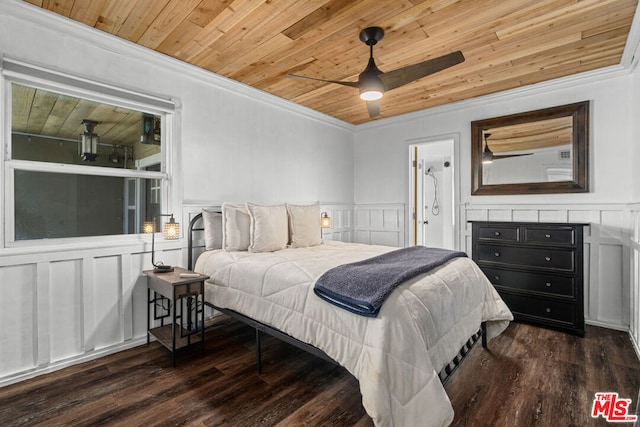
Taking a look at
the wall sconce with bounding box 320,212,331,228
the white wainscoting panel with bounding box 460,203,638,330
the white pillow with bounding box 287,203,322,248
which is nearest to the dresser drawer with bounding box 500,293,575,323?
the white wainscoting panel with bounding box 460,203,638,330

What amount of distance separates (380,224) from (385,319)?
3.59 m

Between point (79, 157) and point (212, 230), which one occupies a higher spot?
point (79, 157)

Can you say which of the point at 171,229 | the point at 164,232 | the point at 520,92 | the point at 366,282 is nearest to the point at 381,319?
the point at 366,282

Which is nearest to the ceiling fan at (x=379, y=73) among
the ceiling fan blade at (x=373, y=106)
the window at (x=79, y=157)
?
the ceiling fan blade at (x=373, y=106)

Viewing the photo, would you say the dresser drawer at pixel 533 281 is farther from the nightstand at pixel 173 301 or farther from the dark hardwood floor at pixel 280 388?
the nightstand at pixel 173 301

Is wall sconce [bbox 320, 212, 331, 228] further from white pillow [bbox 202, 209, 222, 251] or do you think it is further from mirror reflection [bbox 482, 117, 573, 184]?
mirror reflection [bbox 482, 117, 573, 184]

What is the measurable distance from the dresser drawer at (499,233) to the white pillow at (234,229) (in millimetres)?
2575

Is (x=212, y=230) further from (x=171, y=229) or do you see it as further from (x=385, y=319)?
(x=385, y=319)

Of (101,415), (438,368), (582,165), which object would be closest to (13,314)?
(101,415)

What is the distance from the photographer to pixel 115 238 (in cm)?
281

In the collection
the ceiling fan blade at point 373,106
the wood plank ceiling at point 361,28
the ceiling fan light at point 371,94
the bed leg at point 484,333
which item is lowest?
the bed leg at point 484,333

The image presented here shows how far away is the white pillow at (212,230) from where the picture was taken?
10.4 feet

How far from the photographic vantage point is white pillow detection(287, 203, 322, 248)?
11.6 ft

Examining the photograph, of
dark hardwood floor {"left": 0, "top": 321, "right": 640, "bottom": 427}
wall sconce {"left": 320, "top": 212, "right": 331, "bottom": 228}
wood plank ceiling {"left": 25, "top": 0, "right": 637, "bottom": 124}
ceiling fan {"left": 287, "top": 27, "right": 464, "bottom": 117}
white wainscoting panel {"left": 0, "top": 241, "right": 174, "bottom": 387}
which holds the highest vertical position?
wood plank ceiling {"left": 25, "top": 0, "right": 637, "bottom": 124}
